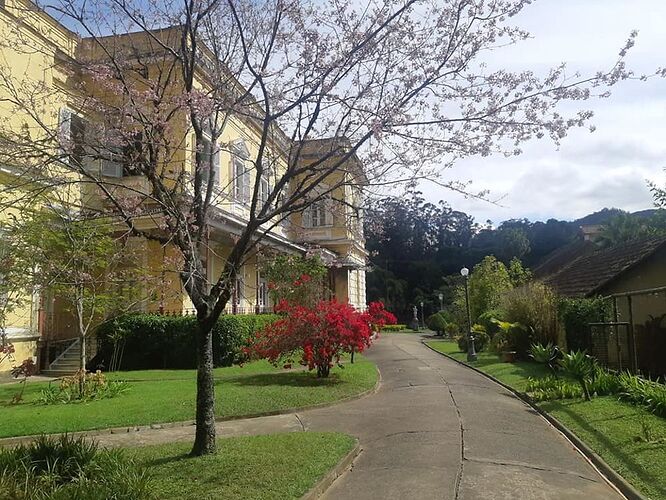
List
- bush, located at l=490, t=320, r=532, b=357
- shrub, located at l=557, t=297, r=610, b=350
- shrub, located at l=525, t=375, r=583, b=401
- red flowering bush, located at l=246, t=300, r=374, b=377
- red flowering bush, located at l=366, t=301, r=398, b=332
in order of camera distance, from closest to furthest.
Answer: shrub, located at l=525, t=375, r=583, b=401, red flowering bush, located at l=246, t=300, r=374, b=377, red flowering bush, located at l=366, t=301, r=398, b=332, shrub, located at l=557, t=297, r=610, b=350, bush, located at l=490, t=320, r=532, b=357

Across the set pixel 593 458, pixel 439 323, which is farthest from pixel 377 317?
pixel 439 323

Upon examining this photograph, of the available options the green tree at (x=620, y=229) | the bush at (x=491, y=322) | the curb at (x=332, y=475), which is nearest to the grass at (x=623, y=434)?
the curb at (x=332, y=475)

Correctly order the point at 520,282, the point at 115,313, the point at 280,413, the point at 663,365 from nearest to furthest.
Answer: the point at 280,413 < the point at 663,365 < the point at 115,313 < the point at 520,282

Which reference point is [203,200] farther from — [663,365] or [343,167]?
[663,365]

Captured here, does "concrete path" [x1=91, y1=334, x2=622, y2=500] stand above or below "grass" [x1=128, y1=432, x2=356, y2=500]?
below

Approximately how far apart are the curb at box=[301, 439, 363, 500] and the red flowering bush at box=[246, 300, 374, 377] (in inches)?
236

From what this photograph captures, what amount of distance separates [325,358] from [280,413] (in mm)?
3862

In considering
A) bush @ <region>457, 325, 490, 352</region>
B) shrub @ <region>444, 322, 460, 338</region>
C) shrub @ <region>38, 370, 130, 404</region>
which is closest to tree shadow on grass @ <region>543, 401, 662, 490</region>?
shrub @ <region>38, 370, 130, 404</region>

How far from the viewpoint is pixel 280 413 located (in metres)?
11.1

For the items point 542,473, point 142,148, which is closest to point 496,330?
point 542,473

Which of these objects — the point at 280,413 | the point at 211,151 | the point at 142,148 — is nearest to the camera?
the point at 142,148

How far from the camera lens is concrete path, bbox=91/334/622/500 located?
255 inches

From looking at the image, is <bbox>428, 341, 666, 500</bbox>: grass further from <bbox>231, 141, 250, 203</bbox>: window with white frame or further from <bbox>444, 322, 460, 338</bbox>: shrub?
<bbox>444, 322, 460, 338</bbox>: shrub

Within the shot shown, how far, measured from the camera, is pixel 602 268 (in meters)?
20.0
